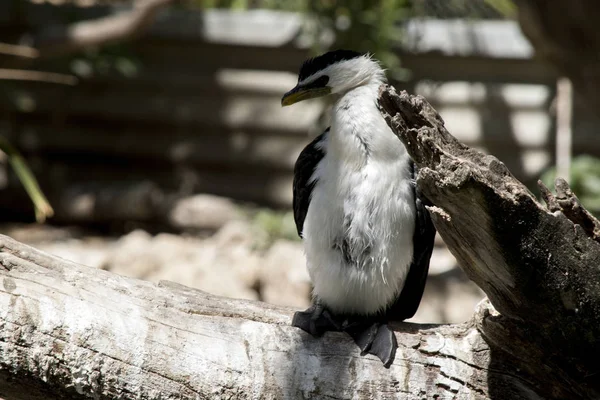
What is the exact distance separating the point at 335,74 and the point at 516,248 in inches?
45.0

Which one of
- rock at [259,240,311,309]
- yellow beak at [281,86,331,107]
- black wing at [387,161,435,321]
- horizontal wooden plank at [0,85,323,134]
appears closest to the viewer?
black wing at [387,161,435,321]

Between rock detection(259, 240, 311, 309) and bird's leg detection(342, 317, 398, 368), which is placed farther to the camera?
rock detection(259, 240, 311, 309)

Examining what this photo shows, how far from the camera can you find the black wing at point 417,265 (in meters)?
3.13

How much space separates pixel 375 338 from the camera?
9.64ft

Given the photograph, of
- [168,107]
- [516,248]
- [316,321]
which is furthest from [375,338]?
[168,107]

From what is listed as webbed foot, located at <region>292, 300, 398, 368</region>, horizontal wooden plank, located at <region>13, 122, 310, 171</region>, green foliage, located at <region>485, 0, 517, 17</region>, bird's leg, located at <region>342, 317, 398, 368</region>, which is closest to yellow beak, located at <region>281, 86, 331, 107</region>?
webbed foot, located at <region>292, 300, 398, 368</region>

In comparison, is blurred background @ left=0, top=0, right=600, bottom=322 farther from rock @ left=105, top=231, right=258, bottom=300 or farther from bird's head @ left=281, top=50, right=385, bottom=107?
bird's head @ left=281, top=50, right=385, bottom=107

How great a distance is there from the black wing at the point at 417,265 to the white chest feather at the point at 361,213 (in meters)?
0.04

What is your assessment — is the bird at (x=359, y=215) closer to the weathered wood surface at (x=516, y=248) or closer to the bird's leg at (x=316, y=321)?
the bird's leg at (x=316, y=321)

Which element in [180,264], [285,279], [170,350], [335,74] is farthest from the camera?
[180,264]

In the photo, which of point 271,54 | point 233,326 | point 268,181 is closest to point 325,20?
point 271,54

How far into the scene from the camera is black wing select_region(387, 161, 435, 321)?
3135 mm

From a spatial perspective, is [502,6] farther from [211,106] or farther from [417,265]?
[417,265]

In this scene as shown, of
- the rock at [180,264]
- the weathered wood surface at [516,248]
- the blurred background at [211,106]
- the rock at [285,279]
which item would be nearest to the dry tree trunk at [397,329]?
the weathered wood surface at [516,248]
